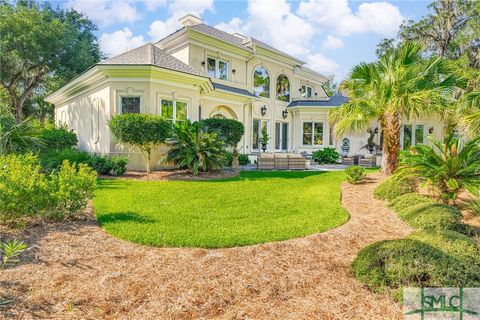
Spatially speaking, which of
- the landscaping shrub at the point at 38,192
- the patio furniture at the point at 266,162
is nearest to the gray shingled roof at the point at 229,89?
the patio furniture at the point at 266,162

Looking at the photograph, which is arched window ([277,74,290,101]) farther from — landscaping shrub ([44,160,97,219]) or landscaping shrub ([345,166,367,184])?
landscaping shrub ([44,160,97,219])

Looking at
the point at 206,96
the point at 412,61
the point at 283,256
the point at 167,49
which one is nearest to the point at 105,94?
the point at 206,96

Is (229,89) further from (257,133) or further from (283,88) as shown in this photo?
(283,88)

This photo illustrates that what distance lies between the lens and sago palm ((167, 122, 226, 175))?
11.5 meters

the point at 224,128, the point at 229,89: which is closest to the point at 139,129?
the point at 224,128

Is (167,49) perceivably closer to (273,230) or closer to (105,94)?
(105,94)

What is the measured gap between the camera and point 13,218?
538 centimetres

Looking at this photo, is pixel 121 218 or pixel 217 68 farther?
pixel 217 68

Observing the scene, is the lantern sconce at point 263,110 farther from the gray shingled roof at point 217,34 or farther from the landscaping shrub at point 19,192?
the landscaping shrub at point 19,192

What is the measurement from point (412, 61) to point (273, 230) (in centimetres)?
899

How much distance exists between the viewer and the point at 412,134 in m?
23.2

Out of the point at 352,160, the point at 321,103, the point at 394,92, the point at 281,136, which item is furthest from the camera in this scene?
the point at 281,136

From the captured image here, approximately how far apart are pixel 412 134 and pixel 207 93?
17613 mm

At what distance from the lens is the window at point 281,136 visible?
2312 centimetres
